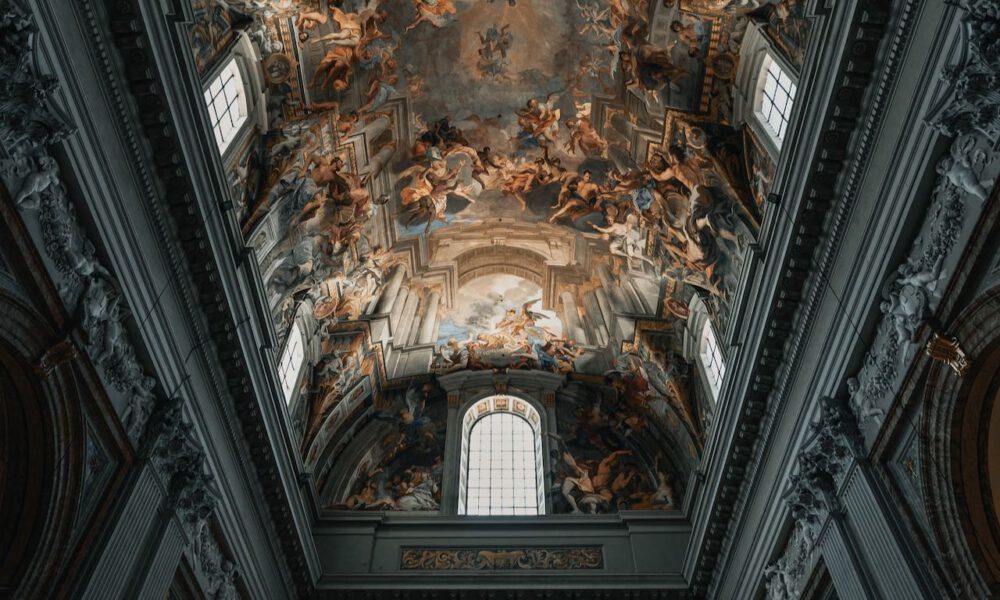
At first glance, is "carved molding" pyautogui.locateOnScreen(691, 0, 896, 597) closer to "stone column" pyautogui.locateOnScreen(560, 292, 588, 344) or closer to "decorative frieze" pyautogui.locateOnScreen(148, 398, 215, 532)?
"stone column" pyautogui.locateOnScreen(560, 292, 588, 344)

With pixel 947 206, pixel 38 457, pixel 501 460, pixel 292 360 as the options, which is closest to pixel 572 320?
pixel 501 460

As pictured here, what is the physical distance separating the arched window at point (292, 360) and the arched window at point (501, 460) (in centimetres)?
436

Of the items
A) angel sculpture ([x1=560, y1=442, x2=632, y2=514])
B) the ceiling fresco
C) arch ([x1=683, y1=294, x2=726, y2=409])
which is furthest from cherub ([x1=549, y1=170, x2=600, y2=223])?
angel sculpture ([x1=560, y1=442, x2=632, y2=514])

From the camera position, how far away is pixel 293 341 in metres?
14.3

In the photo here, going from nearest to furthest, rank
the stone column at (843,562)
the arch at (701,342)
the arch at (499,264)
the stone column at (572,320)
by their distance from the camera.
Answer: the stone column at (843,562) < the arch at (701,342) < the stone column at (572,320) < the arch at (499,264)

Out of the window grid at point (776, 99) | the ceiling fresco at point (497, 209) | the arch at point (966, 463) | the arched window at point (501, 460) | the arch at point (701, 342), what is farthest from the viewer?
the arched window at point (501, 460)

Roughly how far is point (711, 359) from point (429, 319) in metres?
6.99

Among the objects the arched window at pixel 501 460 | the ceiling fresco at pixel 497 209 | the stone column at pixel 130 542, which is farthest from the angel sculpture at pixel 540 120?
the stone column at pixel 130 542

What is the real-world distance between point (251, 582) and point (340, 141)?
7.42m

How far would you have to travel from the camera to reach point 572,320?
18.2m

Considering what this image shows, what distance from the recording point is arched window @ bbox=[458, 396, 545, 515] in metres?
16.3

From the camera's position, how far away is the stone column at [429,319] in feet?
60.1

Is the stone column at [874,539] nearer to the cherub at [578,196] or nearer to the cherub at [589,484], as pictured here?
the cherub at [589,484]

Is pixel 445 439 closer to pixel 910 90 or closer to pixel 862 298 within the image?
pixel 862 298
